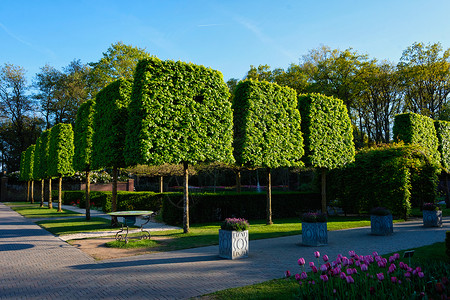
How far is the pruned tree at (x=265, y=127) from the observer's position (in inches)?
586

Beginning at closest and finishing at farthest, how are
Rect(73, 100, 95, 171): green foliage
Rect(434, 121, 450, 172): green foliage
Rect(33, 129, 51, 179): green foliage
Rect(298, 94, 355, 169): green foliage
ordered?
1. Rect(298, 94, 355, 169): green foliage
2. Rect(73, 100, 95, 171): green foliage
3. Rect(434, 121, 450, 172): green foliage
4. Rect(33, 129, 51, 179): green foliage

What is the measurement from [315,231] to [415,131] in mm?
16144

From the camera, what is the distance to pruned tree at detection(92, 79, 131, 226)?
1446 cm

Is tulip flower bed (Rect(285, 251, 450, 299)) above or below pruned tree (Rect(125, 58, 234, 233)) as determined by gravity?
below

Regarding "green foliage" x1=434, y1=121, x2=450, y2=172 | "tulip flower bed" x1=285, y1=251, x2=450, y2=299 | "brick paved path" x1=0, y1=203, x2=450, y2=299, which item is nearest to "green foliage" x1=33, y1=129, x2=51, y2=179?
"brick paved path" x1=0, y1=203, x2=450, y2=299

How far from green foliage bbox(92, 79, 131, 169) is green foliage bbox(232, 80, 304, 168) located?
5.40 metres

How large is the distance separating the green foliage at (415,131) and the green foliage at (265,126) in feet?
32.1

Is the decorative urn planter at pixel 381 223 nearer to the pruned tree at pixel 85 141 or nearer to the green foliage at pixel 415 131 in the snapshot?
the green foliage at pixel 415 131

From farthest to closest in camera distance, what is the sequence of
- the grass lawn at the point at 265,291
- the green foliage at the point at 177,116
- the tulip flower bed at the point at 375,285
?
the green foliage at the point at 177,116 → the grass lawn at the point at 265,291 → the tulip flower bed at the point at 375,285

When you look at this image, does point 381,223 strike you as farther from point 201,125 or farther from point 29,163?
point 29,163

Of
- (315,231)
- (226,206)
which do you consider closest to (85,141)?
(226,206)

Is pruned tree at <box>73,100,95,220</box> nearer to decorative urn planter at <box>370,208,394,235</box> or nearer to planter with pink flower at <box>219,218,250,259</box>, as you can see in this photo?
planter with pink flower at <box>219,218,250,259</box>

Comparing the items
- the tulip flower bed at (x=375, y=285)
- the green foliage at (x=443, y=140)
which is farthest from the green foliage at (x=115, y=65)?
the tulip flower bed at (x=375, y=285)

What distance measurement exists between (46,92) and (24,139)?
1146cm
